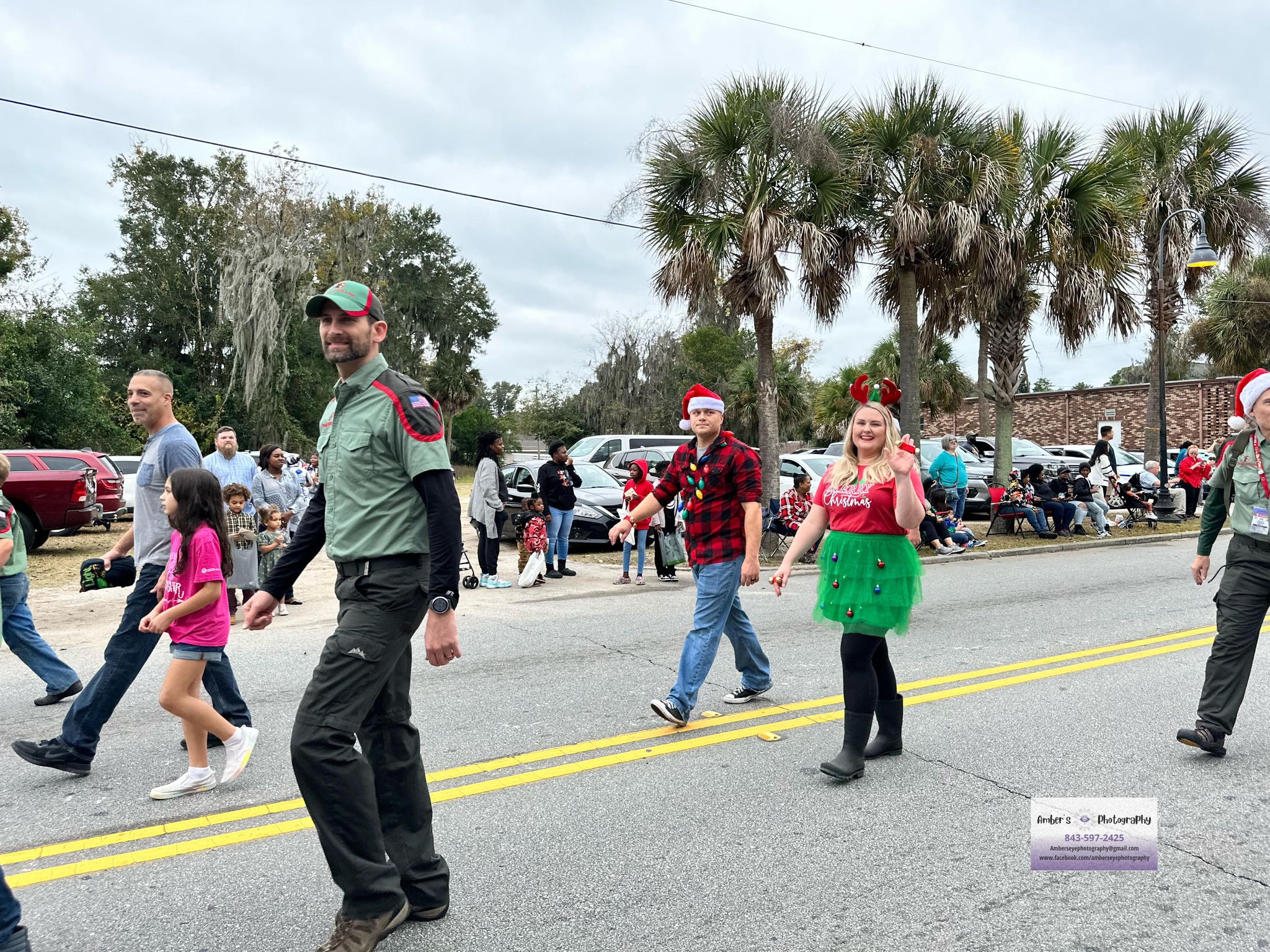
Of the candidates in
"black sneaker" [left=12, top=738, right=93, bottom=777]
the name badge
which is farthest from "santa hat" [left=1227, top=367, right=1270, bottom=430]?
"black sneaker" [left=12, top=738, right=93, bottom=777]

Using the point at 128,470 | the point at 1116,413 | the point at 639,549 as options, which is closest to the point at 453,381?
the point at 128,470

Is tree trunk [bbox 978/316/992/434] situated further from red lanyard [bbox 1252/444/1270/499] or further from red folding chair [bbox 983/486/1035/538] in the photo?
red lanyard [bbox 1252/444/1270/499]

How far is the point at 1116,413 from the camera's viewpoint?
1503 inches

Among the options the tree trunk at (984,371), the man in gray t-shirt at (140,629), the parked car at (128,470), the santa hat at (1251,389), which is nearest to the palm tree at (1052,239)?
the tree trunk at (984,371)

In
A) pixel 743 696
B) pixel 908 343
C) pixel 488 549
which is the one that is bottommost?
pixel 743 696

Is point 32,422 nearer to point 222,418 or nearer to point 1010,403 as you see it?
point 222,418

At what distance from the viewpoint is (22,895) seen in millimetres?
3334

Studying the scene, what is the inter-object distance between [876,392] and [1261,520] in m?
1.96

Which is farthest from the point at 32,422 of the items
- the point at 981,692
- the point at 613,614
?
the point at 981,692

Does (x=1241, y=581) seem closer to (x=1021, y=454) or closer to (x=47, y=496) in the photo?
(x=47, y=496)

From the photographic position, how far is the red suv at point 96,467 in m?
15.4

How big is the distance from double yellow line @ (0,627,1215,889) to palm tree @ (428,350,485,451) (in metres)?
49.6

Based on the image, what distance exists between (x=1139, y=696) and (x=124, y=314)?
1747 inches

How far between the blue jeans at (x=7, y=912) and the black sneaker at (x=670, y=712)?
3.18 m
